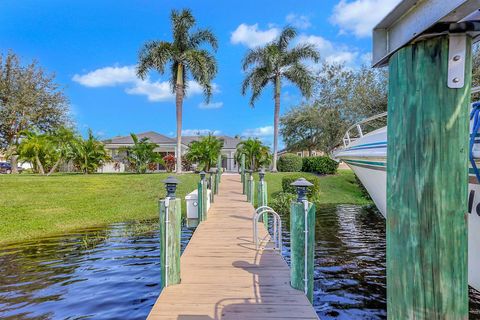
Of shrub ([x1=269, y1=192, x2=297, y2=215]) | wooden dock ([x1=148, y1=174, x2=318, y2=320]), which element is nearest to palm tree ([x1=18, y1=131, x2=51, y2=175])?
shrub ([x1=269, y1=192, x2=297, y2=215])

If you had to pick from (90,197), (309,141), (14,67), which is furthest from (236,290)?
(309,141)

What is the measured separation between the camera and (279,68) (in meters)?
28.6

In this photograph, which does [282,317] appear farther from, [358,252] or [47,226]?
[47,226]

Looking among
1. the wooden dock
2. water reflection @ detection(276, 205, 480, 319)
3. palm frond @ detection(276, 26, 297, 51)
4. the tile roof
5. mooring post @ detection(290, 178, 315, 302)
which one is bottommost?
water reflection @ detection(276, 205, 480, 319)

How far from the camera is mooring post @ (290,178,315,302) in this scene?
4.52 meters

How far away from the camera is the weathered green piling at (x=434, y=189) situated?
1.57 metres

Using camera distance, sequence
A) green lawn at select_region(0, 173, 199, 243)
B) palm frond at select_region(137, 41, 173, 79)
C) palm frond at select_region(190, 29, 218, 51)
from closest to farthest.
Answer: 1. green lawn at select_region(0, 173, 199, 243)
2. palm frond at select_region(137, 41, 173, 79)
3. palm frond at select_region(190, 29, 218, 51)

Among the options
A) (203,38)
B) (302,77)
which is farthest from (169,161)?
(302,77)

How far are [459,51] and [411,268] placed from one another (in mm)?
1007

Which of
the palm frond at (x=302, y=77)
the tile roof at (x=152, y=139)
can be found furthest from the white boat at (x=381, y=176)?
the tile roof at (x=152, y=139)

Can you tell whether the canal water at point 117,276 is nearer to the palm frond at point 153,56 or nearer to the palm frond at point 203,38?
the palm frond at point 153,56

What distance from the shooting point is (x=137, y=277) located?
7352 mm

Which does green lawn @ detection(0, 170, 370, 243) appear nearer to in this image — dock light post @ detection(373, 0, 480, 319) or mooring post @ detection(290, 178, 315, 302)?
mooring post @ detection(290, 178, 315, 302)

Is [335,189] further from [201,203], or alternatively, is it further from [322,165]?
[201,203]
